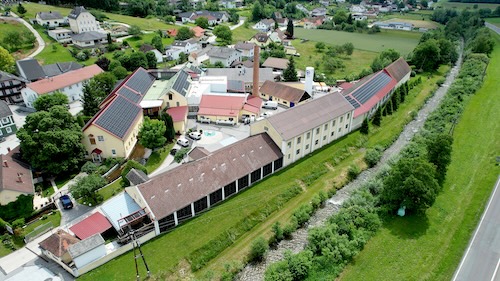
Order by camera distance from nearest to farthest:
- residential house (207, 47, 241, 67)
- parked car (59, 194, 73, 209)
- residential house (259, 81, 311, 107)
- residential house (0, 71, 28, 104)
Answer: parked car (59, 194, 73, 209), residential house (0, 71, 28, 104), residential house (259, 81, 311, 107), residential house (207, 47, 241, 67)

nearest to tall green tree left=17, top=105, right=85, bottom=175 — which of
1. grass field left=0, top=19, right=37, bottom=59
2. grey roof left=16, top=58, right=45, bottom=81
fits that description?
grey roof left=16, top=58, right=45, bottom=81

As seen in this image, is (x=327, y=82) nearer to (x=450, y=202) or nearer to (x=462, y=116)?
(x=462, y=116)

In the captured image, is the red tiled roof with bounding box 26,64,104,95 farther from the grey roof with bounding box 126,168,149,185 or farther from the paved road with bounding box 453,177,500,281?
the paved road with bounding box 453,177,500,281

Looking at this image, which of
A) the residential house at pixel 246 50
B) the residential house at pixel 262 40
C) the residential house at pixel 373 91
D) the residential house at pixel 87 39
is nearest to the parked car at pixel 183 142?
the residential house at pixel 373 91

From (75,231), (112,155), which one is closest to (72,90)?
(112,155)

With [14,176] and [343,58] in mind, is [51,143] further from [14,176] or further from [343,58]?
[343,58]

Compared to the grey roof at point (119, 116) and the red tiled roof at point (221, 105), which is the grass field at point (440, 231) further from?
the grey roof at point (119, 116)

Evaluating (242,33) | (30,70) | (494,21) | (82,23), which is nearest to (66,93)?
(30,70)
